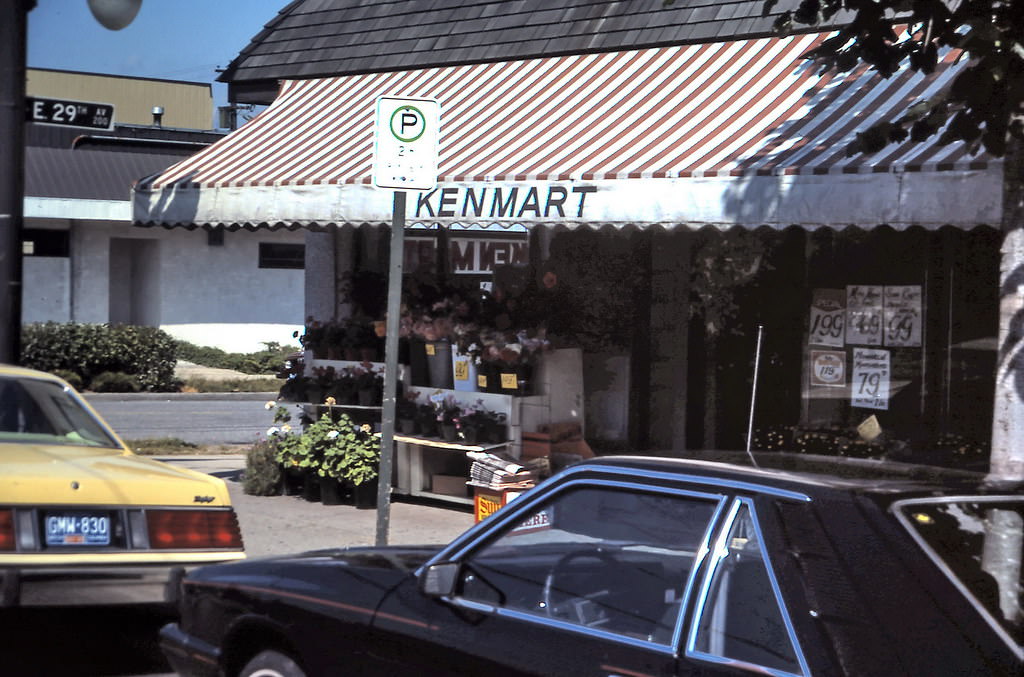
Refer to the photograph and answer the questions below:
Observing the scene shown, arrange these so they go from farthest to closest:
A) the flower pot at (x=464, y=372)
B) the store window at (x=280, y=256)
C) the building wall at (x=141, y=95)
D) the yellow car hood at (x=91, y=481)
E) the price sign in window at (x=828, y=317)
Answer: the building wall at (x=141, y=95) < the store window at (x=280, y=256) < the flower pot at (x=464, y=372) < the price sign in window at (x=828, y=317) < the yellow car hood at (x=91, y=481)

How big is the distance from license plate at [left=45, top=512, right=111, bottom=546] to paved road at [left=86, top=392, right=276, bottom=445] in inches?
426

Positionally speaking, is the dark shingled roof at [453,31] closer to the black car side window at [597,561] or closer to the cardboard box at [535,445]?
the cardboard box at [535,445]

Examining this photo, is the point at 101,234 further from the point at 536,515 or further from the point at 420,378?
the point at 536,515

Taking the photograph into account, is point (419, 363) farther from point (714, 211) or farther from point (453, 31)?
point (714, 211)

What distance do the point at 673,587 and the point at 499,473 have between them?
579cm

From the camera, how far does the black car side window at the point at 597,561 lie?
11.9 ft

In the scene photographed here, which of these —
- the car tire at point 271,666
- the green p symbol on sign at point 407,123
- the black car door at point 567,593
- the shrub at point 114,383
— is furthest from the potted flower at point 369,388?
the shrub at point 114,383

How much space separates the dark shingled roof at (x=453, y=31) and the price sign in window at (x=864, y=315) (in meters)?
2.14

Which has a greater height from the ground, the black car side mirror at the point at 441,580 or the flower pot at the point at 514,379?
the flower pot at the point at 514,379

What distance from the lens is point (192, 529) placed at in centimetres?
565

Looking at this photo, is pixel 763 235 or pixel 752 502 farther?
pixel 763 235

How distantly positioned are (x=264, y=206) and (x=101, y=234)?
57.2ft

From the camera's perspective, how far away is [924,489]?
129 inches

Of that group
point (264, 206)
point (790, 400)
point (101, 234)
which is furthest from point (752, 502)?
point (101, 234)
